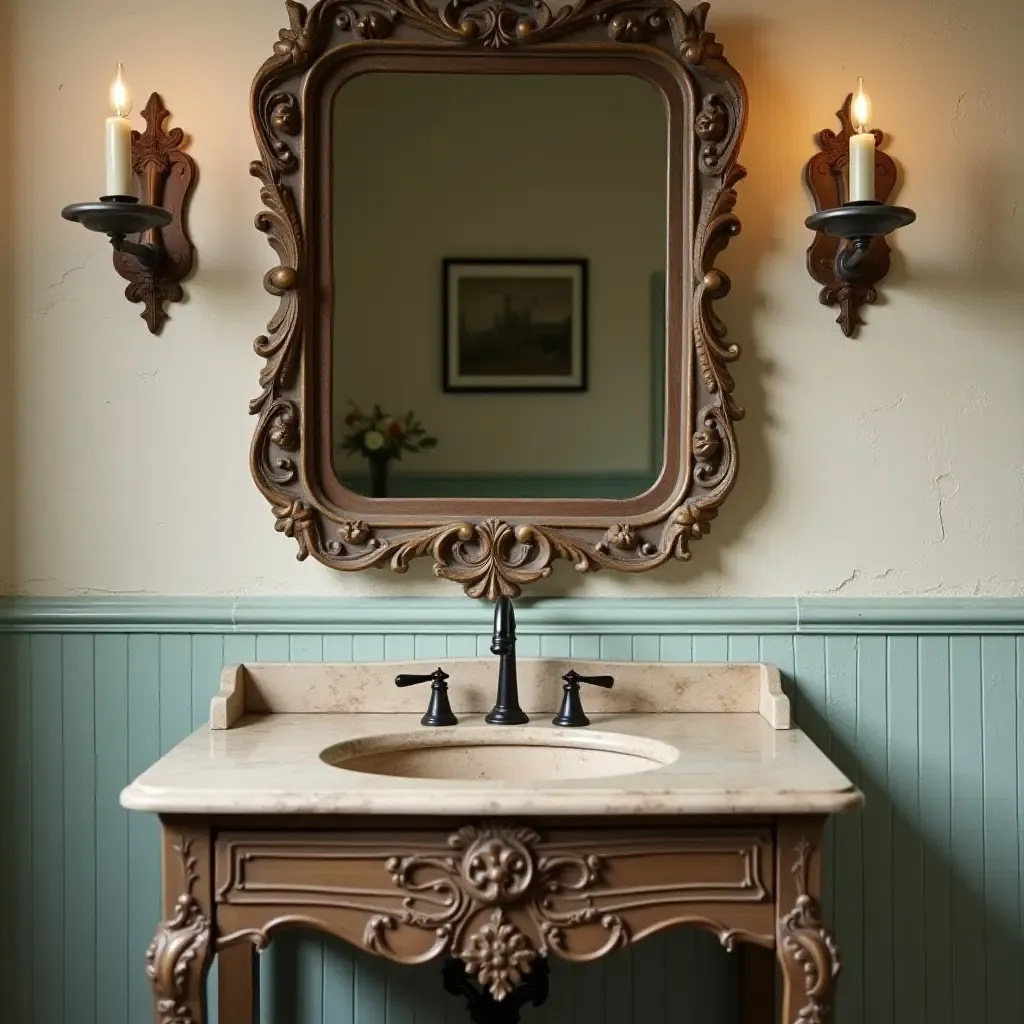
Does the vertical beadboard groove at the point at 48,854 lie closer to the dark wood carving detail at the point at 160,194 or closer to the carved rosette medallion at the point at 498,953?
the dark wood carving detail at the point at 160,194

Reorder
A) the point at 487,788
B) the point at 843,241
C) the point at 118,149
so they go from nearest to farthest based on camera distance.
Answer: the point at 487,788 → the point at 118,149 → the point at 843,241

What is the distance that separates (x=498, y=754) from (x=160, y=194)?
970 mm

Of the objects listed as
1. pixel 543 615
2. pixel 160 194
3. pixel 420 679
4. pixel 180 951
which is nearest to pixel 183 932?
pixel 180 951

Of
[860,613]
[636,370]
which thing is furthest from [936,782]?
[636,370]

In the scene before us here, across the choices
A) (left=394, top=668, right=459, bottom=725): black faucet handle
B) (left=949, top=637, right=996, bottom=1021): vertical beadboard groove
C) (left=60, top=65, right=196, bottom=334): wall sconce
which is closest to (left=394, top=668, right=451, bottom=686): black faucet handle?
(left=394, top=668, right=459, bottom=725): black faucet handle

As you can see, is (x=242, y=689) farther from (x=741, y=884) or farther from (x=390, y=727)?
(x=741, y=884)

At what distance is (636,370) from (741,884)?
779 mm

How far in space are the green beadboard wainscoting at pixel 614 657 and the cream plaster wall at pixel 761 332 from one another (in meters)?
0.06

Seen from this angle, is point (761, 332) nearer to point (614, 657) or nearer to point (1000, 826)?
point (614, 657)

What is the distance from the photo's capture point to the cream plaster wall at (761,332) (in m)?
1.88

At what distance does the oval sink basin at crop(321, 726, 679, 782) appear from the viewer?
1688 mm

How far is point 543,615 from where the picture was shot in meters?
1.87

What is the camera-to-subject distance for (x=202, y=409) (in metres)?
1.89

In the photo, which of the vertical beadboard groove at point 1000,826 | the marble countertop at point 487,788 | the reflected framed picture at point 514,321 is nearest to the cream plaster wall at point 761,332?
the vertical beadboard groove at point 1000,826
